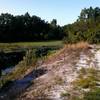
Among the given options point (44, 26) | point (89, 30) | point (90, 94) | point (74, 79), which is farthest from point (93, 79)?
point (44, 26)

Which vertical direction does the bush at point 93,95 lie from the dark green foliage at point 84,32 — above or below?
below

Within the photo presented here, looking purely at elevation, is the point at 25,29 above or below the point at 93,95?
above

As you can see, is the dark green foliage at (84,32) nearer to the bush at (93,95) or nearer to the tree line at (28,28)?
the tree line at (28,28)

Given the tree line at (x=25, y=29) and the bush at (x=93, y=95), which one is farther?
the tree line at (x=25, y=29)

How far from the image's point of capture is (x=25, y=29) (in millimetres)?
115500

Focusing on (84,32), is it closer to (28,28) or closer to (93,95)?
(93,95)

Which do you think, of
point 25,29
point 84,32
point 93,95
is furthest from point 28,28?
point 93,95

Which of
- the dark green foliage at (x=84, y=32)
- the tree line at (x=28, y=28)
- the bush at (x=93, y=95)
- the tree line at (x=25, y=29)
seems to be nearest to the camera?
the bush at (x=93, y=95)

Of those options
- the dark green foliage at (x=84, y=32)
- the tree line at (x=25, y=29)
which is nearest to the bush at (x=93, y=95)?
the dark green foliage at (x=84, y=32)

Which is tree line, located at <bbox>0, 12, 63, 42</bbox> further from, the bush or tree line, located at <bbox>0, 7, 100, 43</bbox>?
the bush

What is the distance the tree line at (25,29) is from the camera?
10906 centimetres

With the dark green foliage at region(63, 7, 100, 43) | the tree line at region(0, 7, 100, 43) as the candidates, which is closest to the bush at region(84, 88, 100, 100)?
the dark green foliage at region(63, 7, 100, 43)

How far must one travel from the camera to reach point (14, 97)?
14836 millimetres

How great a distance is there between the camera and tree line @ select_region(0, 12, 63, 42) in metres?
109
